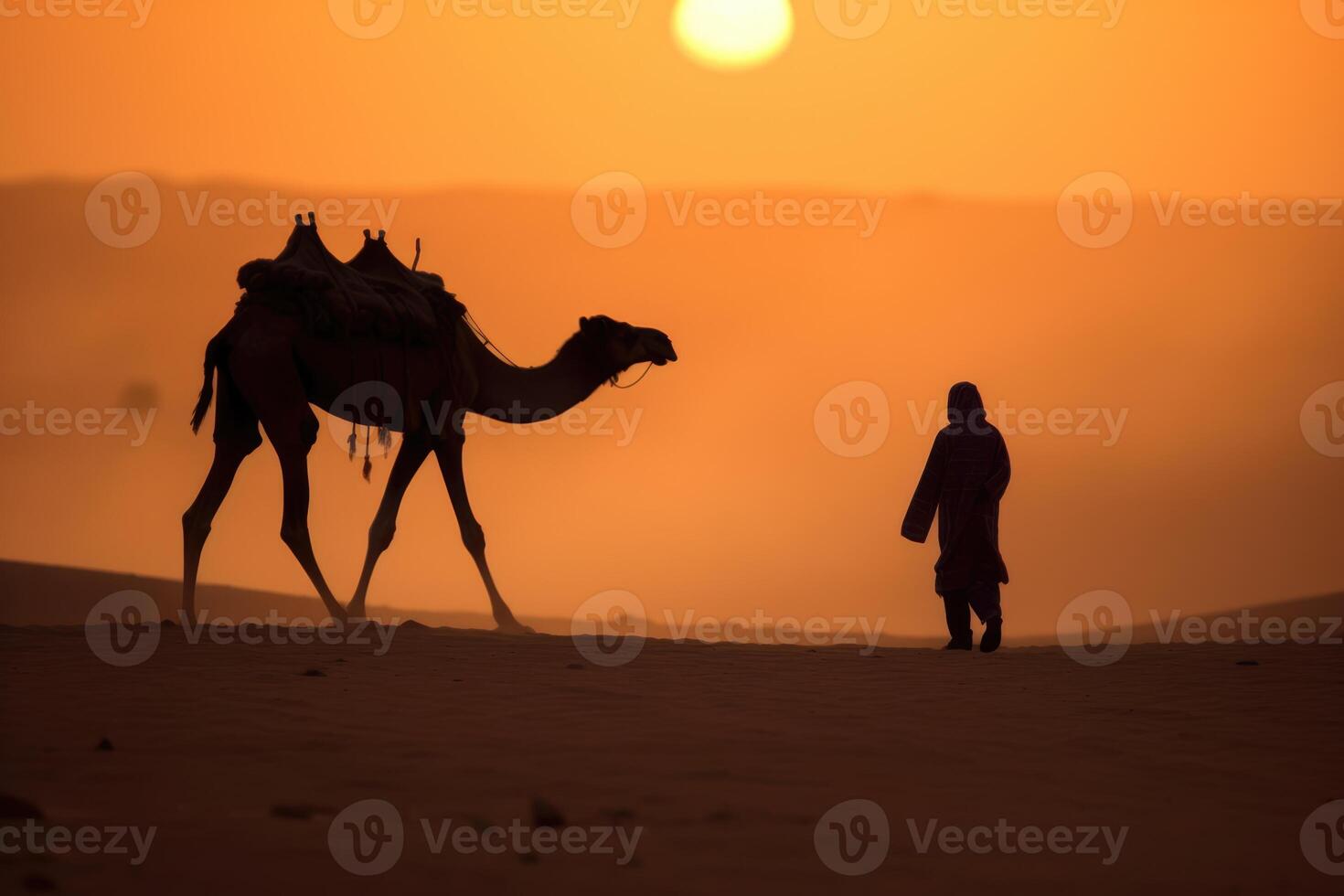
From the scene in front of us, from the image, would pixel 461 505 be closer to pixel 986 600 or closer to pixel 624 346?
pixel 624 346

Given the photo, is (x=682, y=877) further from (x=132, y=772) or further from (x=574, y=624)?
(x=574, y=624)

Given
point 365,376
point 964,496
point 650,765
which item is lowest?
point 650,765

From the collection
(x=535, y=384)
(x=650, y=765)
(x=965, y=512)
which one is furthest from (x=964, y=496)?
(x=650, y=765)

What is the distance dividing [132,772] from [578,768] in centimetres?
157

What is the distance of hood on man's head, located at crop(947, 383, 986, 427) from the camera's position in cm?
1205

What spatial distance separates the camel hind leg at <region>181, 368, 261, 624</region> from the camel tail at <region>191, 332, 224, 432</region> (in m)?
0.08

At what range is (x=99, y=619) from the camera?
11055 mm

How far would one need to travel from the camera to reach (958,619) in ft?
39.2

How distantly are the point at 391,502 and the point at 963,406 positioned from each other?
4.74m

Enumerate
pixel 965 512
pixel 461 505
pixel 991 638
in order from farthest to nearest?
1. pixel 461 505
2. pixel 965 512
3. pixel 991 638

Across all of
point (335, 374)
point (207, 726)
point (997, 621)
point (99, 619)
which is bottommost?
point (207, 726)

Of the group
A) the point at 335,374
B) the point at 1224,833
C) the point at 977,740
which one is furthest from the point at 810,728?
the point at 335,374

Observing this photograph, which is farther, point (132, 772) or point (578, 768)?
point (578, 768)

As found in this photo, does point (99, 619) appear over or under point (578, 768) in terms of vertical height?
over
